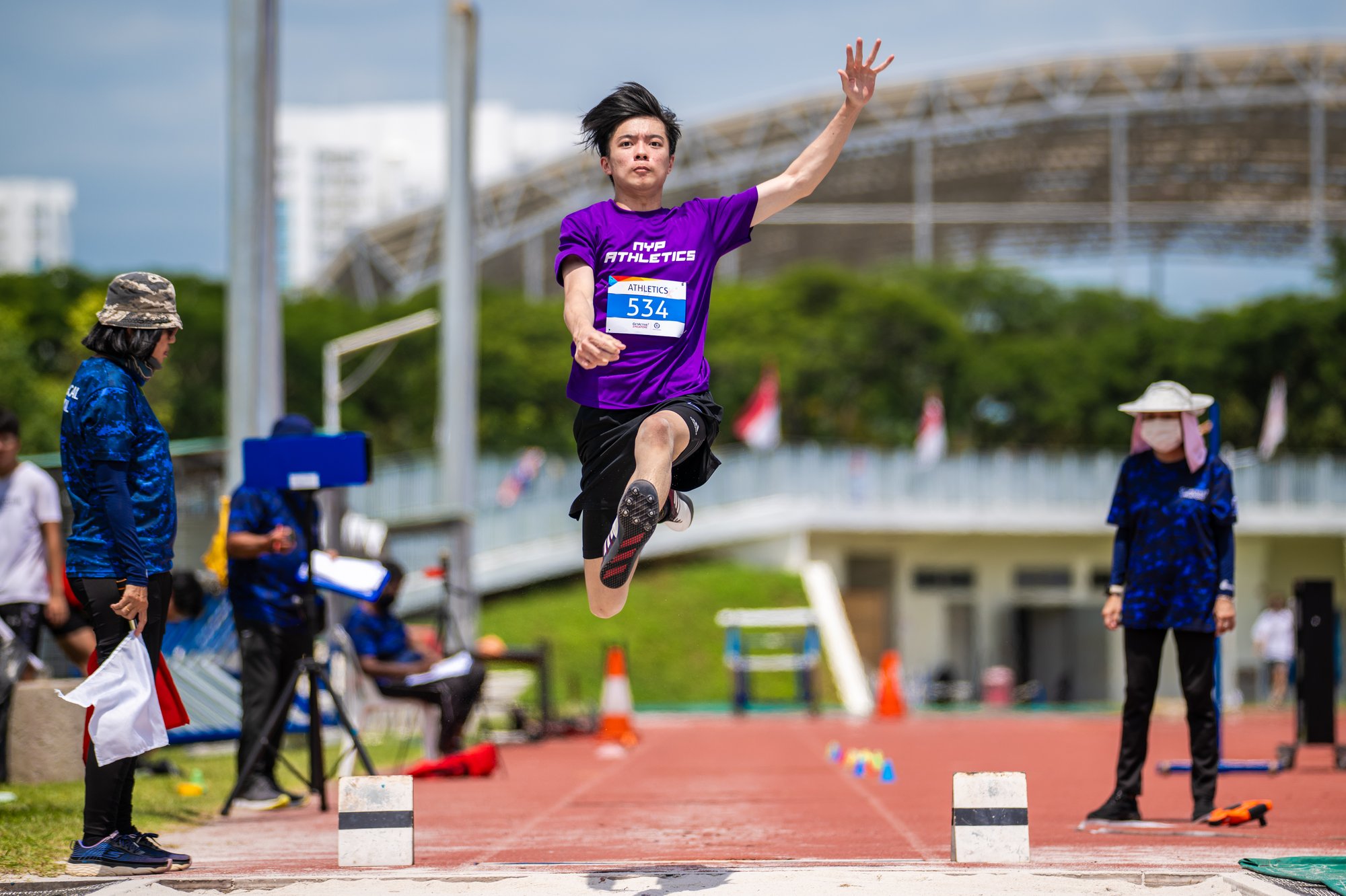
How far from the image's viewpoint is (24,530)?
9.34 metres

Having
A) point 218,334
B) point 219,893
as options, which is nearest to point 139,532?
point 219,893

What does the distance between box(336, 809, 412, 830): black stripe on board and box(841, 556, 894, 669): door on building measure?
36.6 meters

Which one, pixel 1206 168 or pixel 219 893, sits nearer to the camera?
pixel 219 893

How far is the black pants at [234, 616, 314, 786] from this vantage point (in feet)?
29.3

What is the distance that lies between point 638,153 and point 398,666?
18.8 ft

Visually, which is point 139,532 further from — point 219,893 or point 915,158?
point 915,158

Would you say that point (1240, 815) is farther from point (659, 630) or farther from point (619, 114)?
point (659, 630)

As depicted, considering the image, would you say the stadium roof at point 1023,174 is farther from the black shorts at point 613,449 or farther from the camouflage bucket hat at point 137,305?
the black shorts at point 613,449

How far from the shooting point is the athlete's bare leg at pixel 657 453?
5480mm

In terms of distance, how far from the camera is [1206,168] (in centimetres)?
7350

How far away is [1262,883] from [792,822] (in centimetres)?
318

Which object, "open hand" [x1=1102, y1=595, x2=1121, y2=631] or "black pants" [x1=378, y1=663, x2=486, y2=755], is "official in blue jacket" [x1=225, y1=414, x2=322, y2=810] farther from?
"open hand" [x1=1102, y1=595, x2=1121, y2=631]

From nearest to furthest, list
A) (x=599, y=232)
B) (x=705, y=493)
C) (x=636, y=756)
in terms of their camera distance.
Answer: (x=599, y=232)
(x=636, y=756)
(x=705, y=493)

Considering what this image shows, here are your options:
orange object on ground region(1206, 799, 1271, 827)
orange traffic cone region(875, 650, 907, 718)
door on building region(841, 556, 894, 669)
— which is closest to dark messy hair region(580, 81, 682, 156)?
orange object on ground region(1206, 799, 1271, 827)
